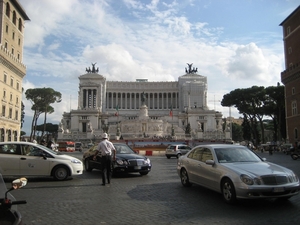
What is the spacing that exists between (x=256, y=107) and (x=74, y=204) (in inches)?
2380

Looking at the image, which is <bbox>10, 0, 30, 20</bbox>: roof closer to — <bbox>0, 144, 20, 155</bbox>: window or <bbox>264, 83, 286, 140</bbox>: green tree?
<bbox>0, 144, 20, 155</bbox>: window

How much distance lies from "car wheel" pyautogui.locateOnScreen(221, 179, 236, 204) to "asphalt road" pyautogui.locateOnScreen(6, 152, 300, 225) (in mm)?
173

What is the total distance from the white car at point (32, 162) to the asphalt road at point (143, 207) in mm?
1658

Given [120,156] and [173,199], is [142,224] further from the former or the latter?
[120,156]

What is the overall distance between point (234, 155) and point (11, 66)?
44504 millimetres

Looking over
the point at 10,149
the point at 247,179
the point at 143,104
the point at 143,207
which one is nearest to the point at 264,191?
the point at 247,179

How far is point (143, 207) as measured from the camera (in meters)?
7.91

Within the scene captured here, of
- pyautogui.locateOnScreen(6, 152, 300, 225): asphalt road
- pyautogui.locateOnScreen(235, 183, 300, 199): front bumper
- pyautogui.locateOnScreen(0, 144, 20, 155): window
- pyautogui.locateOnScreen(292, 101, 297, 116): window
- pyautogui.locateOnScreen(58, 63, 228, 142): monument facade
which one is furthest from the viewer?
pyautogui.locateOnScreen(58, 63, 228, 142): monument facade

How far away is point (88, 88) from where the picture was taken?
327 ft

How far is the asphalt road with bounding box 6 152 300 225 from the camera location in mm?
6684

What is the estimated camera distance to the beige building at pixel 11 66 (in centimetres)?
4431

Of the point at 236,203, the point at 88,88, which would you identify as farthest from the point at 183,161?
the point at 88,88

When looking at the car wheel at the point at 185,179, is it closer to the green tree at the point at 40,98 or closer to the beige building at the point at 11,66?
the beige building at the point at 11,66

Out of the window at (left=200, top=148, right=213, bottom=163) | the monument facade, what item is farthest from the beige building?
the window at (left=200, top=148, right=213, bottom=163)
